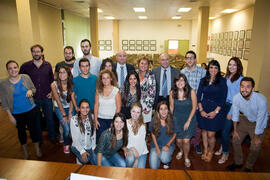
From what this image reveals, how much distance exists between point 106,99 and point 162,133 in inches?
37.2

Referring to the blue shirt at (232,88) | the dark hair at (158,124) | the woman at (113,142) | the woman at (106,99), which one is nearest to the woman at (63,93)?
the woman at (106,99)

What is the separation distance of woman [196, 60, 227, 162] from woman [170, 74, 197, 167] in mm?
248

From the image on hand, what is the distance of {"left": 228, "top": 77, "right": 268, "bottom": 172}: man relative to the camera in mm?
2475

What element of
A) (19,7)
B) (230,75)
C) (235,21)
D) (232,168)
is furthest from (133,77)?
(235,21)

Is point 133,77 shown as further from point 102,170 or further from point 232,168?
point 232,168

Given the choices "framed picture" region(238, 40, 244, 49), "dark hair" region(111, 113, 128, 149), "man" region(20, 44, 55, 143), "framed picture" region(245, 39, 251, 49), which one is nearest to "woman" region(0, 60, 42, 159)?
"man" region(20, 44, 55, 143)

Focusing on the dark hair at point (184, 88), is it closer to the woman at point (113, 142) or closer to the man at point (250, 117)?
the man at point (250, 117)

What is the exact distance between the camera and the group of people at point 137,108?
2410 millimetres

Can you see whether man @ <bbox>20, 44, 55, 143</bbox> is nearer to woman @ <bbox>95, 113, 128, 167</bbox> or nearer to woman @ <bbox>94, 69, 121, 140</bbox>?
woman @ <bbox>94, 69, 121, 140</bbox>

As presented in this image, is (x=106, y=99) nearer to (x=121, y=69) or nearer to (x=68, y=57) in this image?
(x=121, y=69)

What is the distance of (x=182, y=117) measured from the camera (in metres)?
2.86

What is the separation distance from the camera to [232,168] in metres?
2.87

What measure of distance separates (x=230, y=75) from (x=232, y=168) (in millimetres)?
1458

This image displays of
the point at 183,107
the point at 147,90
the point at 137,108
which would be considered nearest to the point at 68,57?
the point at 147,90
